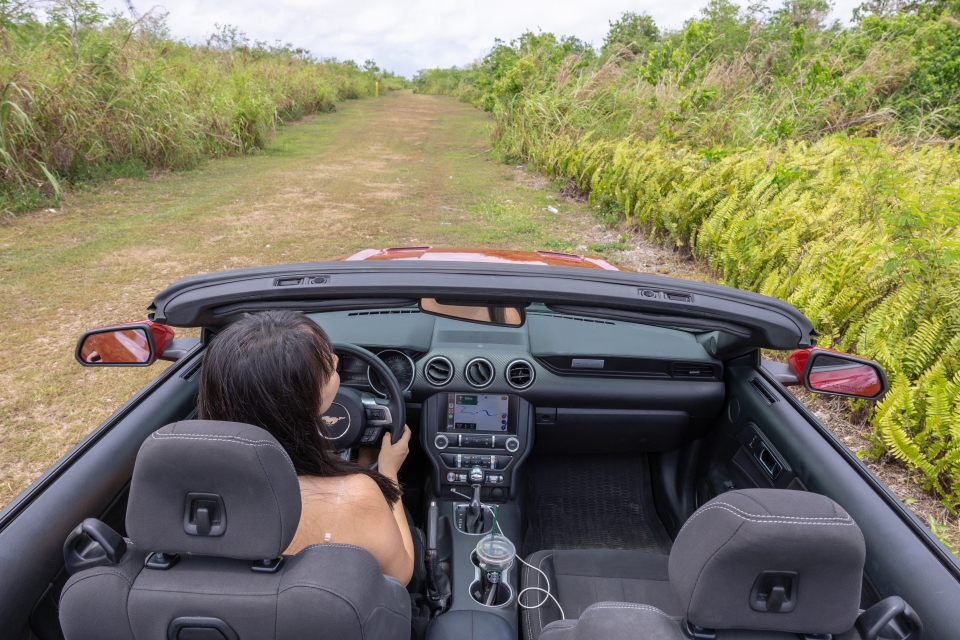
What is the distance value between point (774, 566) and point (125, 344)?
2305 millimetres

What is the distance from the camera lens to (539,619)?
8.29 feet

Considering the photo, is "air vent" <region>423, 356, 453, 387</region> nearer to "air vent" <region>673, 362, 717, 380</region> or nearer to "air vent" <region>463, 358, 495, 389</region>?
"air vent" <region>463, 358, 495, 389</region>

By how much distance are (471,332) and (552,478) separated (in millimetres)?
1145

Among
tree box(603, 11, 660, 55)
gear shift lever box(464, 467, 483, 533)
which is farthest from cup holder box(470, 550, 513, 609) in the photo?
tree box(603, 11, 660, 55)

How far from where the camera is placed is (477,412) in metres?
3.12

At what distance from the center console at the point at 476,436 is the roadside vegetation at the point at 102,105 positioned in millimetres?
8640

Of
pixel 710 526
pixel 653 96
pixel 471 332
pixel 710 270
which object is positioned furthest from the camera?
pixel 653 96

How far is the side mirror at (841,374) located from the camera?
218cm

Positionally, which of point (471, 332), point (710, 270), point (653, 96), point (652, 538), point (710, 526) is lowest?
point (652, 538)

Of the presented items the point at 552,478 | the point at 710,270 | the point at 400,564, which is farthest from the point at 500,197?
the point at 400,564

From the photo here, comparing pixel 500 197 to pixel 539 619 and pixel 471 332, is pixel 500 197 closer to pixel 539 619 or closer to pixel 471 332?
pixel 471 332

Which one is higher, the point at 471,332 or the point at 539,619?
the point at 471,332

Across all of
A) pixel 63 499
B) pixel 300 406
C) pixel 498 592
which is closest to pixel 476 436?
pixel 498 592

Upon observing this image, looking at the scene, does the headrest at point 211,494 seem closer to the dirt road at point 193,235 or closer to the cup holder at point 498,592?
the cup holder at point 498,592
